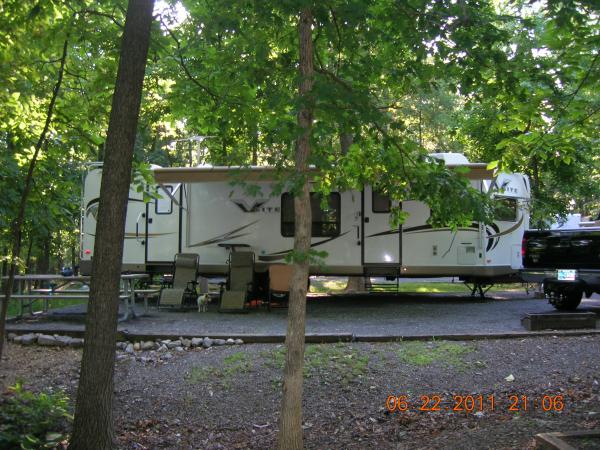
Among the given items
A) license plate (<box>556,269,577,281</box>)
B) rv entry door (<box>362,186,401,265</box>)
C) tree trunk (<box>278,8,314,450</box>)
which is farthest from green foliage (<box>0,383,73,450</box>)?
license plate (<box>556,269,577,281</box>)

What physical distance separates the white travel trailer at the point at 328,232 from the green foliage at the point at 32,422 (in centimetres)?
602

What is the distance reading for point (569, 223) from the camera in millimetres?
15258

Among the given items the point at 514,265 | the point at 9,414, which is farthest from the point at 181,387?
the point at 514,265

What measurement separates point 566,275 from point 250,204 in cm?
621

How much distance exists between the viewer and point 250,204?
472 inches

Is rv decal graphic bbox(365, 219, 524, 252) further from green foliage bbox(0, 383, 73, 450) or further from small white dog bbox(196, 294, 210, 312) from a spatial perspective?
green foliage bbox(0, 383, 73, 450)

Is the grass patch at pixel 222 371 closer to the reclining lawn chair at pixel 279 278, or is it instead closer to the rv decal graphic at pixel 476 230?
the reclining lawn chair at pixel 279 278

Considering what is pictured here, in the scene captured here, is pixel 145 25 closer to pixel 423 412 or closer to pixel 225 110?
pixel 225 110

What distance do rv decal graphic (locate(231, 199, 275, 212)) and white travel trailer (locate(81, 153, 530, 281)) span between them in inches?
0.8

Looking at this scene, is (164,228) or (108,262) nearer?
(108,262)

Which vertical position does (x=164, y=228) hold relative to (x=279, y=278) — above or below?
above

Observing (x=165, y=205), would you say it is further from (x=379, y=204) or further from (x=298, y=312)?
(x=298, y=312)

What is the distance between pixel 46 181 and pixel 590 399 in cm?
610
